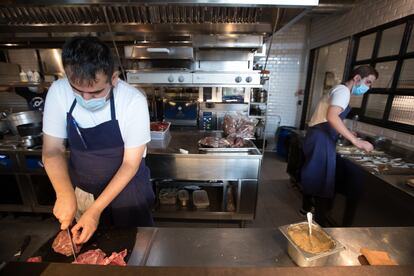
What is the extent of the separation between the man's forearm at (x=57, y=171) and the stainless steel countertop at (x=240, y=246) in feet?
1.36

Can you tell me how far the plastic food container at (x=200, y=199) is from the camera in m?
2.28

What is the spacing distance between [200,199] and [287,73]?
3.57 metres

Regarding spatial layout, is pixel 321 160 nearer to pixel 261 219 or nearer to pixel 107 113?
pixel 261 219

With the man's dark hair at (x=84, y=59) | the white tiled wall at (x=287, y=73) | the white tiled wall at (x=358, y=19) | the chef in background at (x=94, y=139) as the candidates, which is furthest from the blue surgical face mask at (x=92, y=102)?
the white tiled wall at (x=287, y=73)

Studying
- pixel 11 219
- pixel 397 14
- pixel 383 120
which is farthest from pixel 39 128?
pixel 397 14

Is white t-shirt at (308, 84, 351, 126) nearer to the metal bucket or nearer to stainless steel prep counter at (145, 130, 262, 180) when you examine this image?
stainless steel prep counter at (145, 130, 262, 180)

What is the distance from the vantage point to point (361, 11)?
286 cm

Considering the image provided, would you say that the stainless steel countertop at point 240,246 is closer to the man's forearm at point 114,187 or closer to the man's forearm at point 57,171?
the man's forearm at point 114,187

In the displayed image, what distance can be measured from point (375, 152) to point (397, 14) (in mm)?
1565

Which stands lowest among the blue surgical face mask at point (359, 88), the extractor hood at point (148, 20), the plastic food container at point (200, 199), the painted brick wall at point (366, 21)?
the plastic food container at point (200, 199)

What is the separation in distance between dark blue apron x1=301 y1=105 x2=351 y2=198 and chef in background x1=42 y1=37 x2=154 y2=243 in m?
1.76

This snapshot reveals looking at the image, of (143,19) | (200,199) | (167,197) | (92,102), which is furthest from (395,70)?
(92,102)

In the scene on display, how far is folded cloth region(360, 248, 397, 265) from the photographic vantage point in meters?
0.71

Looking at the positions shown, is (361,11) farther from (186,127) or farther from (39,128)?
(39,128)
